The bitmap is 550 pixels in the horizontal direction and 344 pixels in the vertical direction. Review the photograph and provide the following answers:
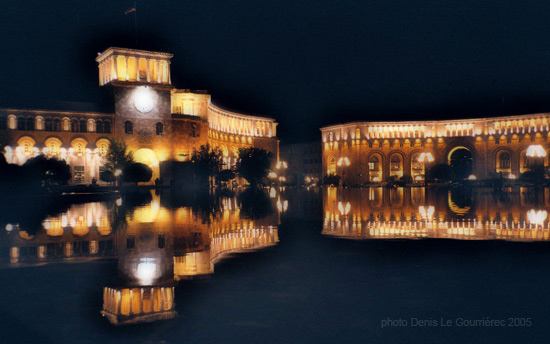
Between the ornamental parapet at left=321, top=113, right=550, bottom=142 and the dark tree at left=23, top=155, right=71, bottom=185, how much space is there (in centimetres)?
6600

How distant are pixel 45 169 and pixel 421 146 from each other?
74.7 meters

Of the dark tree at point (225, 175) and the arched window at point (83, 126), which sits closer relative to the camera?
the dark tree at point (225, 175)

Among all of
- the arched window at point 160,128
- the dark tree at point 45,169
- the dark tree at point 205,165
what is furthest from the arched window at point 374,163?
the dark tree at point 45,169

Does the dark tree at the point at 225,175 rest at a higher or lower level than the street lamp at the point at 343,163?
lower

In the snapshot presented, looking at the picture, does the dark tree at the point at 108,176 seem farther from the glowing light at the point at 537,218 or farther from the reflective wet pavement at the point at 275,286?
the glowing light at the point at 537,218

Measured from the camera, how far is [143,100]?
62.1 meters

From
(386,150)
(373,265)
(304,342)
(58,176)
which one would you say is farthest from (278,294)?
(386,150)

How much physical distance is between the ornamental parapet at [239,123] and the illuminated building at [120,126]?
11.6 metres

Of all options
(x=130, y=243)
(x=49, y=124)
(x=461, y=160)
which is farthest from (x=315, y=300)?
(x=461, y=160)

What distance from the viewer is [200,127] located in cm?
6875

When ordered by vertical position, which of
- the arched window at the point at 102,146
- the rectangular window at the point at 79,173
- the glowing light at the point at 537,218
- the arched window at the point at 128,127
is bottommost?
the glowing light at the point at 537,218

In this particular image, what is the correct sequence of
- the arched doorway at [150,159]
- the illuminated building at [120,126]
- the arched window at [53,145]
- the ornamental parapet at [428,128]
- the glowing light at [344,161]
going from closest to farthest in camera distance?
the illuminated building at [120,126] → the arched window at [53,145] → the arched doorway at [150,159] → the ornamental parapet at [428,128] → the glowing light at [344,161]

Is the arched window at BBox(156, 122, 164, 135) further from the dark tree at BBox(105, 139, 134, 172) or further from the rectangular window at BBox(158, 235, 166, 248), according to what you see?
the rectangular window at BBox(158, 235, 166, 248)

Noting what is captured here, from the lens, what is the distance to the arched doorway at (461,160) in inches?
3568
